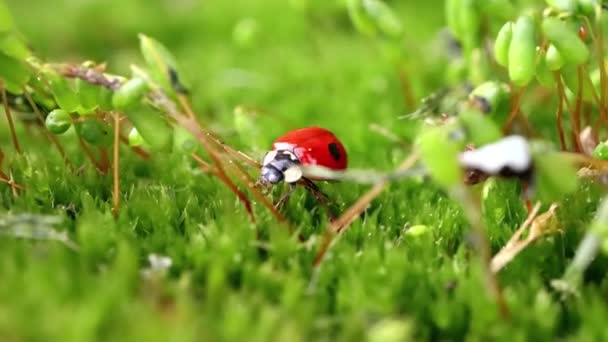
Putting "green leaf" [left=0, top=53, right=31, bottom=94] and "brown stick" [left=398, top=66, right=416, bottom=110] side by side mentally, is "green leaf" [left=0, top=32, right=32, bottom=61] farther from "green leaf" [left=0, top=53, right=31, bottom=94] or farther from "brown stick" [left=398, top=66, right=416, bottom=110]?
"brown stick" [left=398, top=66, right=416, bottom=110]

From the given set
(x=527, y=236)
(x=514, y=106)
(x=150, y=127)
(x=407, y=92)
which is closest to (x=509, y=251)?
(x=527, y=236)

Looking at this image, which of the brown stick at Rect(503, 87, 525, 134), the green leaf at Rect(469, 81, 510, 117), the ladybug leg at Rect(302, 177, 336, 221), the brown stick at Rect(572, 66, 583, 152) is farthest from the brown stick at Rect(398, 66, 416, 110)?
the ladybug leg at Rect(302, 177, 336, 221)

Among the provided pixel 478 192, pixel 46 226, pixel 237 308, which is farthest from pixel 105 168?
pixel 478 192

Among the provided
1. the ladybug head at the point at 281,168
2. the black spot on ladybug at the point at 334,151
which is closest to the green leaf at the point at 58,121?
the ladybug head at the point at 281,168

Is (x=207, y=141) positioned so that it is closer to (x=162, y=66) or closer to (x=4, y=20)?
(x=162, y=66)

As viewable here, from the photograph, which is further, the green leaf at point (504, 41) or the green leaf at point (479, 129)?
the green leaf at point (504, 41)

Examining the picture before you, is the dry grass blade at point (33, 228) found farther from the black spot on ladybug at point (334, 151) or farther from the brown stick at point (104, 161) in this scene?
the black spot on ladybug at point (334, 151)
